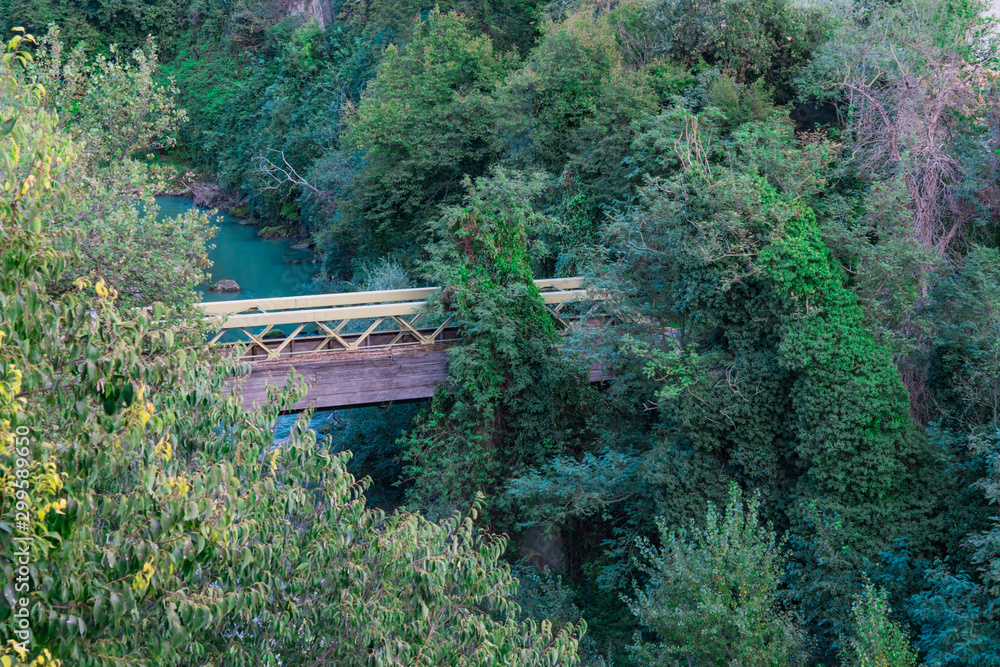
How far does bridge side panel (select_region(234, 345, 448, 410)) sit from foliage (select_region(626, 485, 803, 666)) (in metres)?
6.26

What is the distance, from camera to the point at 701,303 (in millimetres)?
12539

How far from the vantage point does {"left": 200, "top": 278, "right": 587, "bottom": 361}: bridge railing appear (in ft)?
44.6

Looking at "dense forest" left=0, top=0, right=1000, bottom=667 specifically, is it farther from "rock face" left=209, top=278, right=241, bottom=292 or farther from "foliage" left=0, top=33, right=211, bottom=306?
"rock face" left=209, top=278, right=241, bottom=292

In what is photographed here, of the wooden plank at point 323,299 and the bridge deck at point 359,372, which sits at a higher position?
the wooden plank at point 323,299

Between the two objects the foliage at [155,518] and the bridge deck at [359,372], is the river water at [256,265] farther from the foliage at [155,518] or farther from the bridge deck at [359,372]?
the foliage at [155,518]

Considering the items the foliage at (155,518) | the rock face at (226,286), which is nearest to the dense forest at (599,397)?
the foliage at (155,518)

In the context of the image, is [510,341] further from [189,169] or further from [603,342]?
[189,169]

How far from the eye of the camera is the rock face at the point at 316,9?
147ft

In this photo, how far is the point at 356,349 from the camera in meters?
14.6

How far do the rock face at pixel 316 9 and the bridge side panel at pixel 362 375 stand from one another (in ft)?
116

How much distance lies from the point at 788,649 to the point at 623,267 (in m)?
6.65

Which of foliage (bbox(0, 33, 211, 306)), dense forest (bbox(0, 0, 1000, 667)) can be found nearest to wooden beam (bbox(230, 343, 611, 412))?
dense forest (bbox(0, 0, 1000, 667))

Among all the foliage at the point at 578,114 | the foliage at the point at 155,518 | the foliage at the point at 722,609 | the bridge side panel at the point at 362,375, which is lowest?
the foliage at the point at 722,609

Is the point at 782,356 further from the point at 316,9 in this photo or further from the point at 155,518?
the point at 316,9
